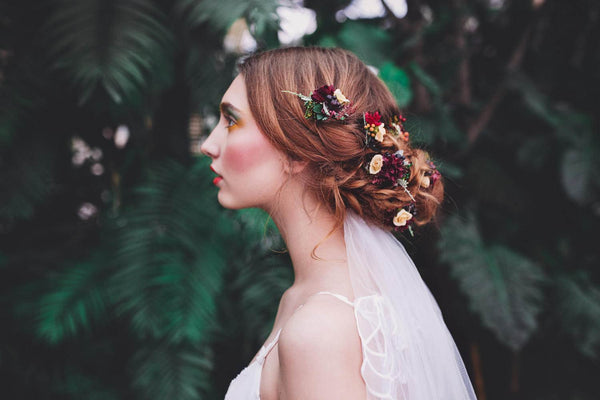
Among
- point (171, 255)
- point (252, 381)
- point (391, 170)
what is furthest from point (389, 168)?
point (171, 255)

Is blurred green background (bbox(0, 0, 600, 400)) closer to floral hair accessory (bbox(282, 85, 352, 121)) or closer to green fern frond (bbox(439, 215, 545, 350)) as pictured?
green fern frond (bbox(439, 215, 545, 350))

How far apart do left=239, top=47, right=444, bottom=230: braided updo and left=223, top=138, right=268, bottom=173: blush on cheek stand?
31mm

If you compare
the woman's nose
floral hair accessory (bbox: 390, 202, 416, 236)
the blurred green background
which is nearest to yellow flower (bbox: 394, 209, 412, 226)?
floral hair accessory (bbox: 390, 202, 416, 236)

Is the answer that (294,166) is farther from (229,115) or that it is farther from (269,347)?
(269,347)

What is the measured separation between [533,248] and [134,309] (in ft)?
7.11

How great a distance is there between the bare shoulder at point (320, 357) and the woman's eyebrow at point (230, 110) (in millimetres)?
455

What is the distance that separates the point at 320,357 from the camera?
2.73ft

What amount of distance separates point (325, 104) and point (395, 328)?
18.7 inches

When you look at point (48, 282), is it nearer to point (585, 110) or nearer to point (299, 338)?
point (299, 338)

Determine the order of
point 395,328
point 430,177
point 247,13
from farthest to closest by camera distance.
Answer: point 247,13 → point 430,177 → point 395,328

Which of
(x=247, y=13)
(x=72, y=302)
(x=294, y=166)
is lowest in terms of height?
(x=72, y=302)

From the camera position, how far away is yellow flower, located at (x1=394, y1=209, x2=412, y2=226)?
1.07m

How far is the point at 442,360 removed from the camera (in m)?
1.05

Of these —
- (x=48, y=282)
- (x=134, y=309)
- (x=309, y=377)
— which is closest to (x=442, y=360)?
(x=309, y=377)
